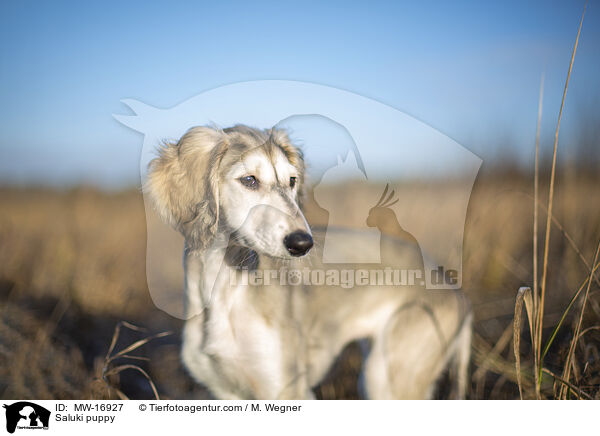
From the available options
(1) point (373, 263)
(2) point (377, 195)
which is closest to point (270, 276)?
(1) point (373, 263)

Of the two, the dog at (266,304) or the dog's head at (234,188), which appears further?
the dog at (266,304)

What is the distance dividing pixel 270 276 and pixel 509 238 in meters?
1.75

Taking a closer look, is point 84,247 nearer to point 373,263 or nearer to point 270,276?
point 270,276

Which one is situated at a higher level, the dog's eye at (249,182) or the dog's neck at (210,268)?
the dog's eye at (249,182)

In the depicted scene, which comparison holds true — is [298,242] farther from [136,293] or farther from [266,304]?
[136,293]

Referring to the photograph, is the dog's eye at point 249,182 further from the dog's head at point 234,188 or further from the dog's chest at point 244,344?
the dog's chest at point 244,344

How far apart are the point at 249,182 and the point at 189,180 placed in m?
0.25

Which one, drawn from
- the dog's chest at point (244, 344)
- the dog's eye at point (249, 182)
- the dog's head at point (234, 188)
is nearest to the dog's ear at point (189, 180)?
the dog's head at point (234, 188)

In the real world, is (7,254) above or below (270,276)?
below

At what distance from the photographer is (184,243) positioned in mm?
1481

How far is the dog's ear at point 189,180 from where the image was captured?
53.6 inches
